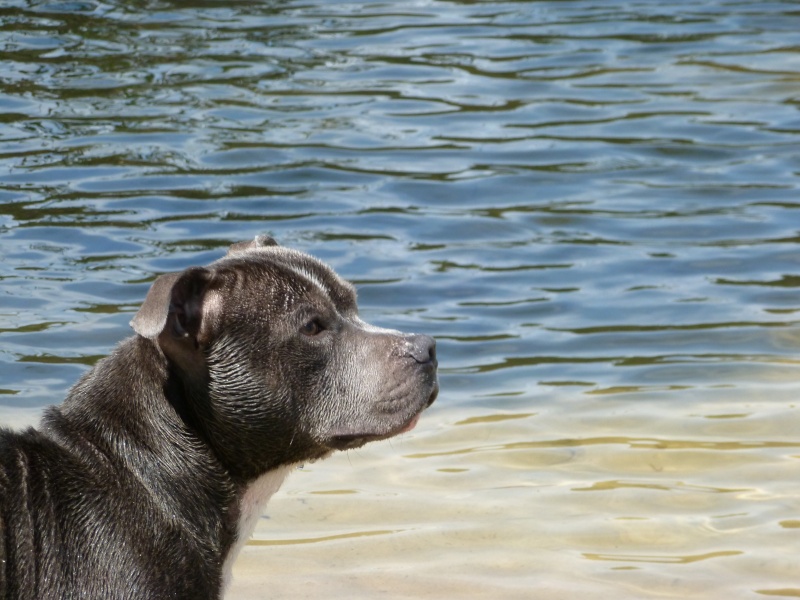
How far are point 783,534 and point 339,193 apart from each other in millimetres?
6822

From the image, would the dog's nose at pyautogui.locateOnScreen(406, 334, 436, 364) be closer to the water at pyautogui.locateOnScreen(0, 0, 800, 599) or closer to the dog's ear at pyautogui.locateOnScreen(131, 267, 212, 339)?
the dog's ear at pyautogui.locateOnScreen(131, 267, 212, 339)

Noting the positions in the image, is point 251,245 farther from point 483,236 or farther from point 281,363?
point 483,236

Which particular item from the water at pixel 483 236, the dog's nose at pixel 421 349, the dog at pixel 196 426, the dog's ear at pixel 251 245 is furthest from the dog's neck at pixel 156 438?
the water at pixel 483 236

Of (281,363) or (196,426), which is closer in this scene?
(196,426)

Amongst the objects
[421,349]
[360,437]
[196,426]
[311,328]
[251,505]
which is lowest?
[251,505]

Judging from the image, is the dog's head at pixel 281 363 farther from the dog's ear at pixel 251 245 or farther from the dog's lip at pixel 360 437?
the dog's ear at pixel 251 245

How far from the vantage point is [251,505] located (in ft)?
20.0

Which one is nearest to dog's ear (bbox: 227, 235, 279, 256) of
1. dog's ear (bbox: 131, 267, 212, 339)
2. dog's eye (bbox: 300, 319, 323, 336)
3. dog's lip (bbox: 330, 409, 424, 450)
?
dog's eye (bbox: 300, 319, 323, 336)

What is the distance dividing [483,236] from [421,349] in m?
6.64

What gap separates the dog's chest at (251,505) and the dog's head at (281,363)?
0.23 ft

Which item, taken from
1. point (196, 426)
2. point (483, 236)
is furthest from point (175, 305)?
point (483, 236)

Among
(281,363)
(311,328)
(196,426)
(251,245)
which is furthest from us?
(251,245)

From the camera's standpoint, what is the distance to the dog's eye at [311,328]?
6172 mm

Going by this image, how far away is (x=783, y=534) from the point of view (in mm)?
7824
